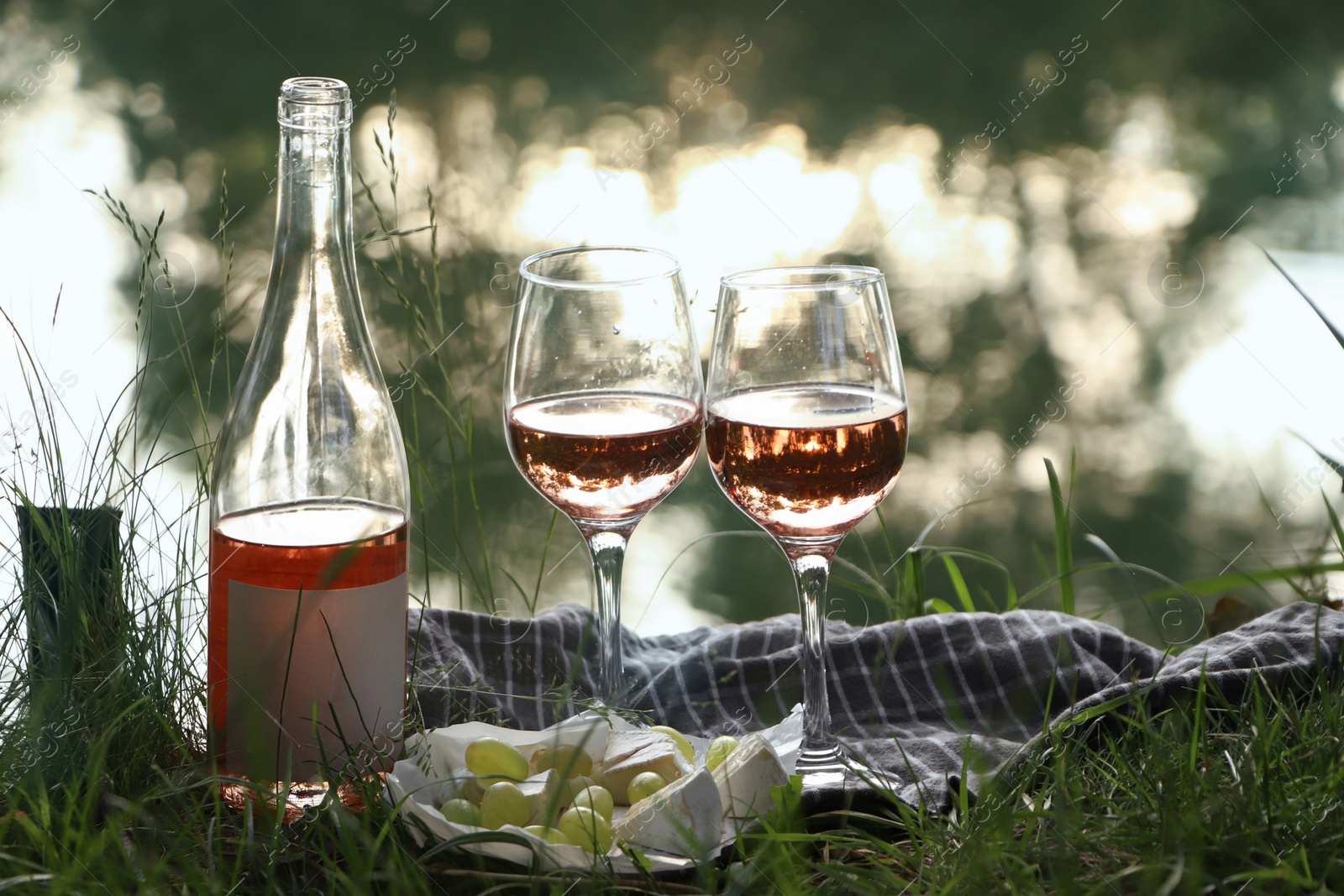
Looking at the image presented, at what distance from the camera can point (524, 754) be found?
35.2 inches

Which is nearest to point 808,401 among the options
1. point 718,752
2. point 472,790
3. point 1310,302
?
point 718,752

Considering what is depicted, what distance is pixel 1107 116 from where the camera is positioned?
3861 mm

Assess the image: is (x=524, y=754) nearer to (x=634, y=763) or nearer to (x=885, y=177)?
(x=634, y=763)

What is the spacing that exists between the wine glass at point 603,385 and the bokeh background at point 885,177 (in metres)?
1.88

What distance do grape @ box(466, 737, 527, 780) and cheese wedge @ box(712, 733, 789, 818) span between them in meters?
0.13

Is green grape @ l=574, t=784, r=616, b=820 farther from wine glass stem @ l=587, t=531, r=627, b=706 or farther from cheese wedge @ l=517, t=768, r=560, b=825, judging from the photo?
wine glass stem @ l=587, t=531, r=627, b=706

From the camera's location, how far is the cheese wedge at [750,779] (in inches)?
32.8

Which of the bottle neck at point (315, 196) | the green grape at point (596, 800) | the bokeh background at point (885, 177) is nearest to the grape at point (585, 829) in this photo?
the green grape at point (596, 800)

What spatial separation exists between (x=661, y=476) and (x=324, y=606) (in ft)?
0.88

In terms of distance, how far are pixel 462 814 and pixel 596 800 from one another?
0.28 ft

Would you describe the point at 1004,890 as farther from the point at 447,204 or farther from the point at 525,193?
the point at 525,193

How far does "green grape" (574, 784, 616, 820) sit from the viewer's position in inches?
30.7

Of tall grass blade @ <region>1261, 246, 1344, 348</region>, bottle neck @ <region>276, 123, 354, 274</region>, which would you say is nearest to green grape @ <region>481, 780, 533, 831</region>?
bottle neck @ <region>276, 123, 354, 274</region>

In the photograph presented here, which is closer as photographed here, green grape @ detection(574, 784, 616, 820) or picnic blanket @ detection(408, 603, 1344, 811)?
green grape @ detection(574, 784, 616, 820)
